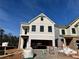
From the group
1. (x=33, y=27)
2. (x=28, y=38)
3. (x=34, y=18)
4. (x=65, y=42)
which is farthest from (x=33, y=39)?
(x=65, y=42)

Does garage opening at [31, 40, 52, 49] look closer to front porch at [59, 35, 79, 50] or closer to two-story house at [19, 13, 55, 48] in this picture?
two-story house at [19, 13, 55, 48]

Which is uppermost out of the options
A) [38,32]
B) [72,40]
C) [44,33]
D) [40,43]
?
[38,32]

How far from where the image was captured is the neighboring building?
98.4ft

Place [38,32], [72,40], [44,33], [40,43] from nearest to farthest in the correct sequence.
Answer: [38,32]
[44,33]
[72,40]
[40,43]

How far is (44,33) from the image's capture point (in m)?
30.3

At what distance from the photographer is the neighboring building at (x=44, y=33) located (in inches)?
1181

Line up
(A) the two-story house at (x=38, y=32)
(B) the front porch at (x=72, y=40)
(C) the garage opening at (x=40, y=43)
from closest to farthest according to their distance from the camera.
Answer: (B) the front porch at (x=72, y=40) < (A) the two-story house at (x=38, y=32) < (C) the garage opening at (x=40, y=43)

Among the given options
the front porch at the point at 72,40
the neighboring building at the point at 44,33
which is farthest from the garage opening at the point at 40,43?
the front porch at the point at 72,40

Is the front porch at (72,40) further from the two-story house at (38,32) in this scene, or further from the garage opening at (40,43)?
the garage opening at (40,43)

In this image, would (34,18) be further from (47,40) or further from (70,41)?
(70,41)

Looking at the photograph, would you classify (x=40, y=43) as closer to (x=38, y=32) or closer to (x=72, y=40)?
(x=38, y=32)

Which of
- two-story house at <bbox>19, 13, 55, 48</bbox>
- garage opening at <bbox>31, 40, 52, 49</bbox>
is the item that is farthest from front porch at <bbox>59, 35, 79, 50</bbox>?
garage opening at <bbox>31, 40, 52, 49</bbox>

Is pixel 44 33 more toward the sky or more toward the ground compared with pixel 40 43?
more toward the sky

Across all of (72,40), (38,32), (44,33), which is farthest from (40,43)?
(72,40)
